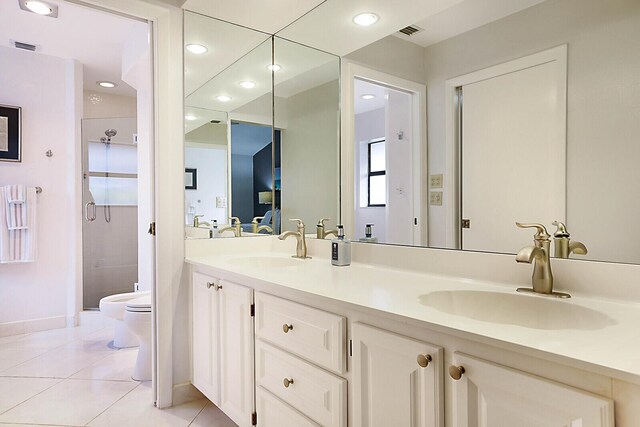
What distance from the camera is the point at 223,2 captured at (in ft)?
6.68

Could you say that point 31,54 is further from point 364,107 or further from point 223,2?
point 364,107

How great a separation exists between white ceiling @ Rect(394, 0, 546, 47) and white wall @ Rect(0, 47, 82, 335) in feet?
11.1

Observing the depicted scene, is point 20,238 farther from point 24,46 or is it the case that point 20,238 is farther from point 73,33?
point 73,33

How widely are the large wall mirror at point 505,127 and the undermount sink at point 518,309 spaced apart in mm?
206

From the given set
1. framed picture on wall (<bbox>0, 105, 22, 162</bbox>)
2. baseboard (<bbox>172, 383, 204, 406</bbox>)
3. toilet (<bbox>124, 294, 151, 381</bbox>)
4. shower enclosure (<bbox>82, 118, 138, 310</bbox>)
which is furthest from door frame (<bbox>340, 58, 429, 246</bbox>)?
framed picture on wall (<bbox>0, 105, 22, 162</bbox>)

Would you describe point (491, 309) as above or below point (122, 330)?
above

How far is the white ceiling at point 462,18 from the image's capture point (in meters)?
1.36

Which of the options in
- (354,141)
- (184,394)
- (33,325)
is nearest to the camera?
(354,141)

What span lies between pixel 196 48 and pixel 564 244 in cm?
213

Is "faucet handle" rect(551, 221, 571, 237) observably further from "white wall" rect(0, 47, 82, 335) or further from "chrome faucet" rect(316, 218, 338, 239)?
"white wall" rect(0, 47, 82, 335)

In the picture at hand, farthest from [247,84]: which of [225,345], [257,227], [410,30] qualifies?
[225,345]

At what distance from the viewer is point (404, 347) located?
978mm

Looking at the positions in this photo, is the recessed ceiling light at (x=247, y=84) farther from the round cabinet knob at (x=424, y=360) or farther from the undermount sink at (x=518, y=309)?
the round cabinet knob at (x=424, y=360)

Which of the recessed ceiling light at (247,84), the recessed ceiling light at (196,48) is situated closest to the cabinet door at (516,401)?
the recessed ceiling light at (196,48)
